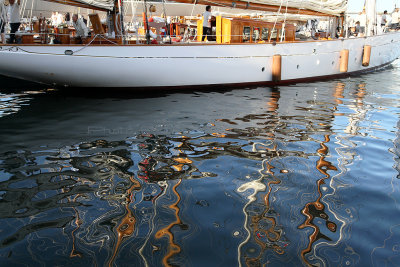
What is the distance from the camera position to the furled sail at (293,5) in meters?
13.4

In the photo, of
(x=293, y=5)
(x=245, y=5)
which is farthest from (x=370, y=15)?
(x=245, y=5)

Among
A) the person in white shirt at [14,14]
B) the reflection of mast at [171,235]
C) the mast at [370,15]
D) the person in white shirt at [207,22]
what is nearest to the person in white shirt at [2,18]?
the person in white shirt at [14,14]

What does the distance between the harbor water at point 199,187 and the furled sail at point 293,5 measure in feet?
18.3

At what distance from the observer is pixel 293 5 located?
47.4 feet

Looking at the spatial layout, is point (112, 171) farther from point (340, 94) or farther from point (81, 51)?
point (340, 94)

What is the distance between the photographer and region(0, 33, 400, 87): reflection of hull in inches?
417

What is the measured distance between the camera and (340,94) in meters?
12.5

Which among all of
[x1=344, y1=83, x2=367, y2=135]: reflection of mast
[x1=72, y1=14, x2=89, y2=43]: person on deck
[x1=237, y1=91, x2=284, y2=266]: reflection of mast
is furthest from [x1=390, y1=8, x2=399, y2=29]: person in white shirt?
[x1=237, y1=91, x2=284, y2=266]: reflection of mast

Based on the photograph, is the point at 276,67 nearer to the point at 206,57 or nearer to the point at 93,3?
the point at 206,57

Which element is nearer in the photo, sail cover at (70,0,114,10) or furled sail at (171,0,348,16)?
sail cover at (70,0,114,10)

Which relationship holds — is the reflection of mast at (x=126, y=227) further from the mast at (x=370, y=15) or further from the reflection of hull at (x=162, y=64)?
the mast at (x=370, y=15)

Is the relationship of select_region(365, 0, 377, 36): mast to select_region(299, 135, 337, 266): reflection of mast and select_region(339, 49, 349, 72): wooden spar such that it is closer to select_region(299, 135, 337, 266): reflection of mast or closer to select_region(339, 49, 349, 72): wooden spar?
select_region(339, 49, 349, 72): wooden spar

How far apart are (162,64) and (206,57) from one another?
1527 mm

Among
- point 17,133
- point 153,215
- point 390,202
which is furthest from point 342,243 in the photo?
point 17,133
